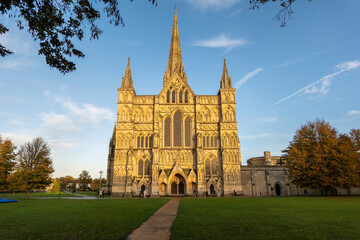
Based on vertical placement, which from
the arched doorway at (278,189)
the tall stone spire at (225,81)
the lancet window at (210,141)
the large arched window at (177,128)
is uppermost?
the tall stone spire at (225,81)

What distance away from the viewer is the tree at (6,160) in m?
31.9

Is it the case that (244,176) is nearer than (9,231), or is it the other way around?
(9,231)

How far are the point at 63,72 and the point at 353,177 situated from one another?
3813cm

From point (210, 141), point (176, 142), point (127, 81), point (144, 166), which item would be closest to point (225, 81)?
point (210, 141)

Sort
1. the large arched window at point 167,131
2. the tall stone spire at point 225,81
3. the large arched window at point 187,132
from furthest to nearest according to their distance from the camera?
the tall stone spire at point 225,81
the large arched window at point 187,132
the large arched window at point 167,131

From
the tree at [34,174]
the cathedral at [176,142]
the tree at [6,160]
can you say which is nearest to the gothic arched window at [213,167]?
the cathedral at [176,142]

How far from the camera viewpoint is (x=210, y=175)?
1698 inches

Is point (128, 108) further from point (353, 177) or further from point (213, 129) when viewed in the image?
point (353, 177)

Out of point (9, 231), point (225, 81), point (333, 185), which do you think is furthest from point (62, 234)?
point (225, 81)

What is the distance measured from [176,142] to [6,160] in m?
26.9

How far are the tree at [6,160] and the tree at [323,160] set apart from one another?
133 feet

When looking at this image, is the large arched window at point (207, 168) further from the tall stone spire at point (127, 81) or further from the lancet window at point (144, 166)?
the tall stone spire at point (127, 81)

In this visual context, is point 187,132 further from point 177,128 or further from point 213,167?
point 213,167

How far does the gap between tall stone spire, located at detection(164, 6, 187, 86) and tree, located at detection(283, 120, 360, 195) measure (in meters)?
28.3
